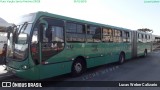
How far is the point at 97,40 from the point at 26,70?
18.4ft

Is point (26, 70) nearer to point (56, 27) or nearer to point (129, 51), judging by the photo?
point (56, 27)

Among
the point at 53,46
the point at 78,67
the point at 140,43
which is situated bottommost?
the point at 78,67

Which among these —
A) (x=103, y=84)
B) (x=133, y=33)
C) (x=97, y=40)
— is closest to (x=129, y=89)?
(x=103, y=84)

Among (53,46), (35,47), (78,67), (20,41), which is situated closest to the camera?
(35,47)

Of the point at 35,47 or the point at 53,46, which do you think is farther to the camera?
the point at 53,46

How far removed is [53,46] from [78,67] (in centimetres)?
223

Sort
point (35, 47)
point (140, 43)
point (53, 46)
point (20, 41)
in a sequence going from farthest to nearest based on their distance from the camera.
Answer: point (140, 43) < point (53, 46) < point (20, 41) < point (35, 47)

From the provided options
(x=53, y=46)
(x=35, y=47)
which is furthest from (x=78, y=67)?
(x=35, y=47)

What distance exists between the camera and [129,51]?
17406 mm

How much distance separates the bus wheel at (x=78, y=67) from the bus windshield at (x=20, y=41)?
2928mm

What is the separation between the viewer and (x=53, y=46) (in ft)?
27.8

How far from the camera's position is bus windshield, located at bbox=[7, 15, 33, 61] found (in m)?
7.60

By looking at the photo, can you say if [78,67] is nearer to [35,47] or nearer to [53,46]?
[53,46]

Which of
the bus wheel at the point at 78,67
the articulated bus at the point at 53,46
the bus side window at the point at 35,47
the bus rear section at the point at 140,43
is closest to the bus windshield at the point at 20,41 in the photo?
the articulated bus at the point at 53,46
